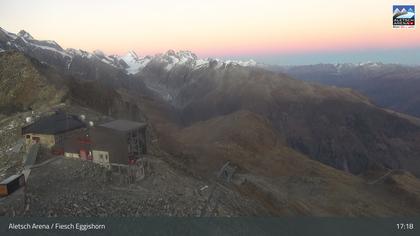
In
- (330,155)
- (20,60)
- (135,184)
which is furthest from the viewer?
(330,155)

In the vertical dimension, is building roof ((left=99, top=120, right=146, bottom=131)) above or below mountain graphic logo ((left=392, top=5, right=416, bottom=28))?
below

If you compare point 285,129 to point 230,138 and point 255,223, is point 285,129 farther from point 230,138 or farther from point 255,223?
point 255,223

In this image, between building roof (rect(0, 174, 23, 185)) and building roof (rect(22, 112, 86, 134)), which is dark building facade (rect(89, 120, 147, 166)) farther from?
building roof (rect(0, 174, 23, 185))

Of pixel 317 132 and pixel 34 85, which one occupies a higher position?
pixel 34 85

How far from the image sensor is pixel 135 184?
2473 centimetres

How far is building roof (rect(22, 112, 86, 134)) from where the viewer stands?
89.2 ft

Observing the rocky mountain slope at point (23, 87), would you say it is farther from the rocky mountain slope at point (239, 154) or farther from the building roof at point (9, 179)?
the building roof at point (9, 179)

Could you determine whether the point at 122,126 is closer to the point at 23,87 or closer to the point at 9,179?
the point at 9,179

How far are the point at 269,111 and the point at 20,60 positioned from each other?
84.4 meters

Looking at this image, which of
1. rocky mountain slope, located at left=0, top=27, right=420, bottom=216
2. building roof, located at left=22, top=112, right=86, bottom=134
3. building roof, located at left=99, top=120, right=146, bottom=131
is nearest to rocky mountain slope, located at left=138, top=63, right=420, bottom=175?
rocky mountain slope, located at left=0, top=27, right=420, bottom=216

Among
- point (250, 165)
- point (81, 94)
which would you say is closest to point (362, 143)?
point (250, 165)

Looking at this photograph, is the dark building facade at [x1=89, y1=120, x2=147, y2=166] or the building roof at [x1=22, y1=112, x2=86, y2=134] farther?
the building roof at [x1=22, y1=112, x2=86, y2=134]

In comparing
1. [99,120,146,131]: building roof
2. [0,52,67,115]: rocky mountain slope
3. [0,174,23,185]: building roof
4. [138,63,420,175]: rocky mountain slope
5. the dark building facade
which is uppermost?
[0,52,67,115]: rocky mountain slope

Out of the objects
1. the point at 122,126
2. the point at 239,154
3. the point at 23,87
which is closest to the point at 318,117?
the point at 239,154
